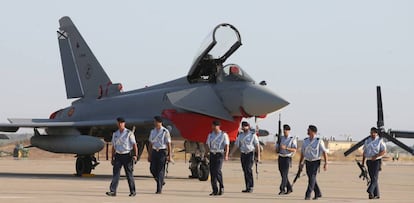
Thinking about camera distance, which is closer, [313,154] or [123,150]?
[123,150]

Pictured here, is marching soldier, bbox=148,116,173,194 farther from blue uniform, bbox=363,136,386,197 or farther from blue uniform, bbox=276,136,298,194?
blue uniform, bbox=363,136,386,197

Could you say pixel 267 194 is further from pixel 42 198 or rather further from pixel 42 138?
pixel 42 138

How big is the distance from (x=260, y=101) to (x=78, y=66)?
26.6 ft

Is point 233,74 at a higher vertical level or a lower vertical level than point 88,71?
A: lower

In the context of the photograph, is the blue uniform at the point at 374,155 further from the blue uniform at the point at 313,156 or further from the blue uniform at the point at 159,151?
the blue uniform at the point at 159,151

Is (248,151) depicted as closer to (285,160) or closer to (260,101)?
(285,160)

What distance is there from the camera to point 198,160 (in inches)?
827

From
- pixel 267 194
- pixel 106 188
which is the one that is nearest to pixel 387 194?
pixel 267 194

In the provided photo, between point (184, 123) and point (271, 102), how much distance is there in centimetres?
231

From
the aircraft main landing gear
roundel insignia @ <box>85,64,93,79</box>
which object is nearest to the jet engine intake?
the aircraft main landing gear

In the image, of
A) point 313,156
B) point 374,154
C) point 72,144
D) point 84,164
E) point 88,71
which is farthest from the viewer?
point 88,71

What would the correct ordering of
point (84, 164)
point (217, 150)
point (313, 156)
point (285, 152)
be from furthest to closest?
point (84, 164) < point (285, 152) < point (217, 150) < point (313, 156)

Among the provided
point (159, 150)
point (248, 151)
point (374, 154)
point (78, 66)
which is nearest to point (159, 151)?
point (159, 150)

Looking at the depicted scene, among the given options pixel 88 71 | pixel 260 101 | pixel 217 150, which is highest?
pixel 88 71
